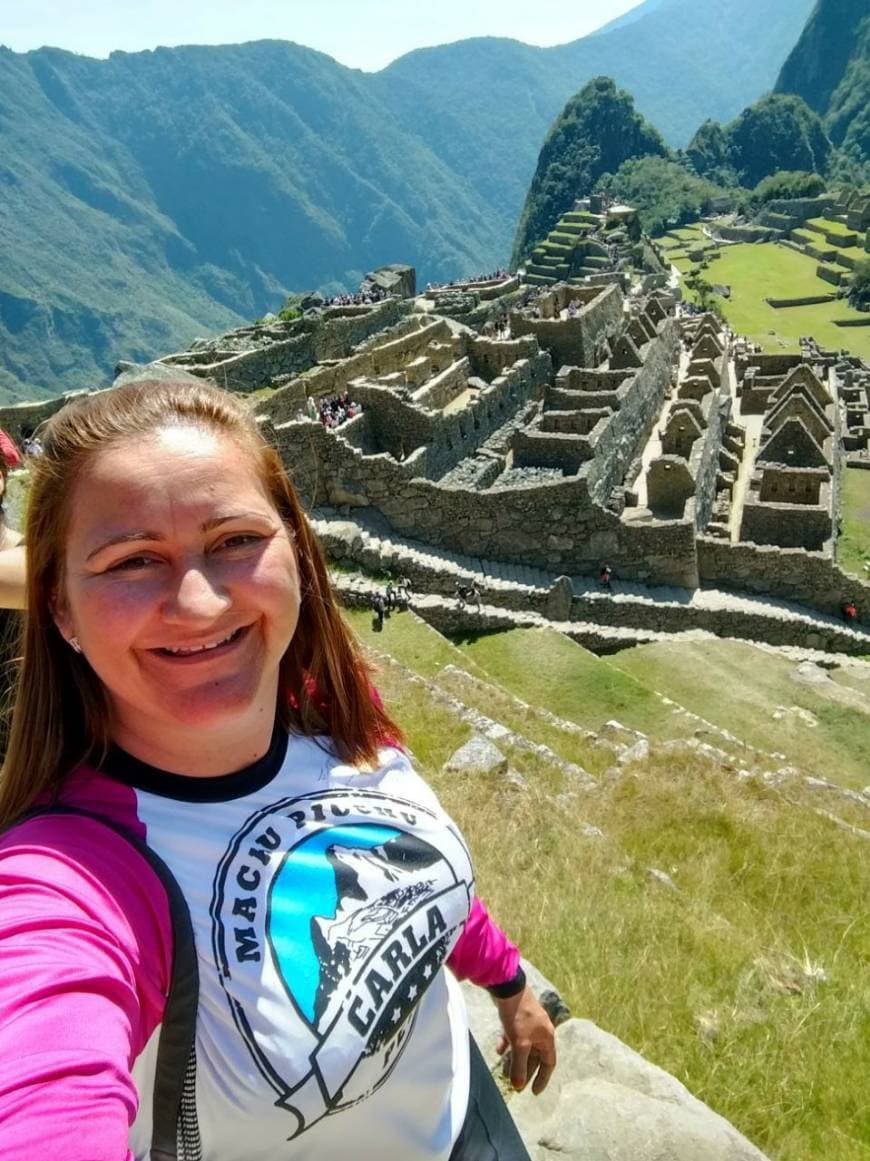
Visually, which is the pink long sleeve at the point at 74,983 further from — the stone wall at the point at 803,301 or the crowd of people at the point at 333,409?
the stone wall at the point at 803,301

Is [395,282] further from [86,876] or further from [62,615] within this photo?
[86,876]

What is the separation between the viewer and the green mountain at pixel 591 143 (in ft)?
427

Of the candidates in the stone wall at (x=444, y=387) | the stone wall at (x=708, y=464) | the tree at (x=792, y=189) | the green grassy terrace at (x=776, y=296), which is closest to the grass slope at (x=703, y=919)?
the stone wall at (x=708, y=464)

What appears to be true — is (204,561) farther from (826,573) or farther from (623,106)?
(623,106)

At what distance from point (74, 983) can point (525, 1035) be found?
5.68 feet

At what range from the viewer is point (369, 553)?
56.0 feet

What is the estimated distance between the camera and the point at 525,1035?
265 centimetres

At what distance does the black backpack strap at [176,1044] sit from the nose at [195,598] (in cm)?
43

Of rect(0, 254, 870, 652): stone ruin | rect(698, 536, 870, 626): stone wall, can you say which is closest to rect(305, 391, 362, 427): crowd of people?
rect(0, 254, 870, 652): stone ruin

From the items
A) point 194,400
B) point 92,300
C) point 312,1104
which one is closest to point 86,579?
point 194,400

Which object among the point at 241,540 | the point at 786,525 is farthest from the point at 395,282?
the point at 241,540

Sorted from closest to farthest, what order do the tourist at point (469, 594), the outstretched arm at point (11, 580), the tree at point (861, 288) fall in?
the outstretched arm at point (11, 580) → the tourist at point (469, 594) → the tree at point (861, 288)

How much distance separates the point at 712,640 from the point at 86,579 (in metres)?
16.0

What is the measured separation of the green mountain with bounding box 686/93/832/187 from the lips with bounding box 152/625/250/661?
154 metres
